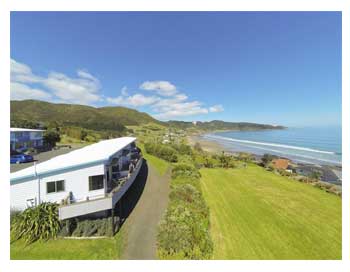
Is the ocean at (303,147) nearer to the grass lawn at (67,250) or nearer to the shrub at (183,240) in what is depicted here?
the shrub at (183,240)

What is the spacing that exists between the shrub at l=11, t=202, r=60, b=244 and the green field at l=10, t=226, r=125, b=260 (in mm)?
234

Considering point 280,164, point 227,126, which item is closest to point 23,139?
point 280,164

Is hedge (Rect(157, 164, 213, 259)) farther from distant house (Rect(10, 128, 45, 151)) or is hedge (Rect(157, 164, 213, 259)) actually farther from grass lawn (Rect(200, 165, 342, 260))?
distant house (Rect(10, 128, 45, 151))

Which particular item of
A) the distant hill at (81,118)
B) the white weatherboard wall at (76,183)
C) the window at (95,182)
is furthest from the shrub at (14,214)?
the distant hill at (81,118)

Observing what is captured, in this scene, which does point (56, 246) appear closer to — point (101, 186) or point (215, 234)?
point (101, 186)

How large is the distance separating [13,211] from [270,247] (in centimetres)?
1119

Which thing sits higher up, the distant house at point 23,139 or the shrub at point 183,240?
the distant house at point 23,139

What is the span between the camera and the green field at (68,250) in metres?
5.51

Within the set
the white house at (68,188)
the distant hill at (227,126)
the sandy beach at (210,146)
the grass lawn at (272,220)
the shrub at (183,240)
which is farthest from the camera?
the distant hill at (227,126)

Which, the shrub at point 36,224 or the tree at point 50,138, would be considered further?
the tree at point 50,138
